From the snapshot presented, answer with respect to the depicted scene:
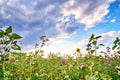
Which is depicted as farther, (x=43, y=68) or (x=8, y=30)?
(x=43, y=68)

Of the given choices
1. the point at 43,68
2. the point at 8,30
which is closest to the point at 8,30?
the point at 8,30

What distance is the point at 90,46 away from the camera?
23.4ft

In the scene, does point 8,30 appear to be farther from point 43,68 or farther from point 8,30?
point 43,68

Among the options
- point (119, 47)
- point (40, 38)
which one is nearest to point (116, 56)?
point (119, 47)

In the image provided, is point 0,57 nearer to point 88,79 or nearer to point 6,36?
point 6,36

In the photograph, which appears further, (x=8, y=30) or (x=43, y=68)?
(x=43, y=68)

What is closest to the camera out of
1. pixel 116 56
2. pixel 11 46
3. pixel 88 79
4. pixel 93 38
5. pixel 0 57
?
pixel 11 46

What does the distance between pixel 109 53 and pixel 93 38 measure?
22.2 ft

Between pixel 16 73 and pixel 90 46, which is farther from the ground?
pixel 90 46

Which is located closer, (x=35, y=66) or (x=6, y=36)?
(x=6, y=36)

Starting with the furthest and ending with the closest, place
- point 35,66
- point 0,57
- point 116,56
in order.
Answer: point 116,56 < point 35,66 < point 0,57

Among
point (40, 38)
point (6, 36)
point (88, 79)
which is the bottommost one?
point (88, 79)

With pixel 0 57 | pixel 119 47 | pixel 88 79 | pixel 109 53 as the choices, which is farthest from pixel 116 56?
pixel 0 57

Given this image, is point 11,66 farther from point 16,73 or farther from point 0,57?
point 0,57
